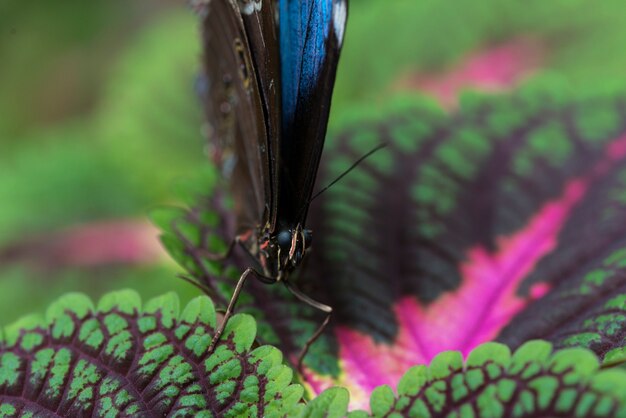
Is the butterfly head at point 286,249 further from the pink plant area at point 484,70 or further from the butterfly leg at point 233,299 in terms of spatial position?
the pink plant area at point 484,70

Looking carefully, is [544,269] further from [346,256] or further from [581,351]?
[581,351]

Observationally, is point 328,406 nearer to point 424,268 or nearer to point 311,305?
point 311,305

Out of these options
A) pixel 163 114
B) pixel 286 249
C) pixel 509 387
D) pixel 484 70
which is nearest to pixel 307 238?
pixel 286 249

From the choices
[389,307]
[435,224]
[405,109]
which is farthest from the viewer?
[405,109]

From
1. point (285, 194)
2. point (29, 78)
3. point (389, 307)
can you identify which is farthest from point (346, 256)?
point (29, 78)

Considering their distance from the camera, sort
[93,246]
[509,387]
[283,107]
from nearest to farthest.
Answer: [509,387] < [283,107] < [93,246]

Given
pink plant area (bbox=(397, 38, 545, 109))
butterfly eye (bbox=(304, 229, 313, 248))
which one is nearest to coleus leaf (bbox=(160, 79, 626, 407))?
butterfly eye (bbox=(304, 229, 313, 248))
